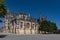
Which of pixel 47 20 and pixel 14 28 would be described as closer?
pixel 14 28

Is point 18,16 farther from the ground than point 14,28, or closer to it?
farther from the ground

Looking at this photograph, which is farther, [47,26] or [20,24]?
[20,24]

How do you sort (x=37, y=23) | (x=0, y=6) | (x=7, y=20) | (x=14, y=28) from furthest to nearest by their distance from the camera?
(x=37, y=23)
(x=7, y=20)
(x=14, y=28)
(x=0, y=6)

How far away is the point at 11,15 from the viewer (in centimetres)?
6938

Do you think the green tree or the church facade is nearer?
the green tree

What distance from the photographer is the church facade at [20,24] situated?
214ft

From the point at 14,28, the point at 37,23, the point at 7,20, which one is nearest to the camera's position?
the point at 14,28

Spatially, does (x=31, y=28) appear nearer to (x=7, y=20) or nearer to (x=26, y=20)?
(x=26, y=20)

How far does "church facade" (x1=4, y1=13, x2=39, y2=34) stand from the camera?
65.1 meters

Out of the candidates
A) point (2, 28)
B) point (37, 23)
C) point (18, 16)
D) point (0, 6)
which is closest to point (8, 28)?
point (2, 28)

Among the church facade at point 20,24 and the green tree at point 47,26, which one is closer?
the green tree at point 47,26

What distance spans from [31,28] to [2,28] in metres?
13.4

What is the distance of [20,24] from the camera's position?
223ft

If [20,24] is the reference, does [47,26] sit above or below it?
below
